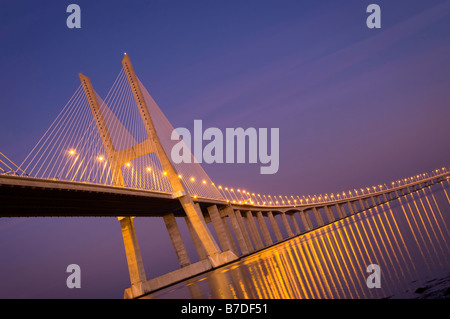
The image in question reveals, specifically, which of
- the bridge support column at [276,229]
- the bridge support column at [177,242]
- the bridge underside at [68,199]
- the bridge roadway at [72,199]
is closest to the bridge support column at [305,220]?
the bridge support column at [276,229]

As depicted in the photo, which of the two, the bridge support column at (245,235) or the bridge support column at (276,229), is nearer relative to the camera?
the bridge support column at (245,235)

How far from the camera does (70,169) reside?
28.7 metres

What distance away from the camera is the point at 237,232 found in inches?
2516

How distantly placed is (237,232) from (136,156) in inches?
1055

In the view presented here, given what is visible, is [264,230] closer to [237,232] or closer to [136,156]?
[237,232]

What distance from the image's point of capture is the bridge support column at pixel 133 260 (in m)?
35.9

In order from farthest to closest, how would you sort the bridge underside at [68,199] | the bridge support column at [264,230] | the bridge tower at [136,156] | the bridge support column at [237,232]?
the bridge support column at [264,230]
the bridge support column at [237,232]
the bridge tower at [136,156]
the bridge underside at [68,199]

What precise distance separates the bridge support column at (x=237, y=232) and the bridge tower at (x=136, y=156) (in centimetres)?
2169

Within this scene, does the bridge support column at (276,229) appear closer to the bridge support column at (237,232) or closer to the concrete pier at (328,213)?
the bridge support column at (237,232)
